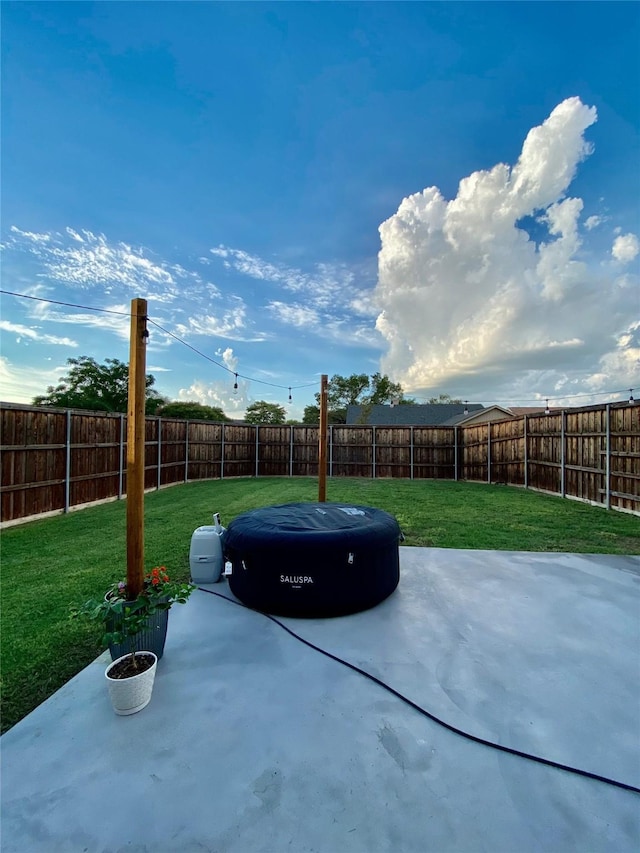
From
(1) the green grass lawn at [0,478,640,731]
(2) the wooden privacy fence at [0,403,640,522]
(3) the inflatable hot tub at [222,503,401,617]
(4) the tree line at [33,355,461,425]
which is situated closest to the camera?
(1) the green grass lawn at [0,478,640,731]

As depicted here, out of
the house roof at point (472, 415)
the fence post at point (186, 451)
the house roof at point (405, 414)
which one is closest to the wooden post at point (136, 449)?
the fence post at point (186, 451)

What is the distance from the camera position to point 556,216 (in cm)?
738

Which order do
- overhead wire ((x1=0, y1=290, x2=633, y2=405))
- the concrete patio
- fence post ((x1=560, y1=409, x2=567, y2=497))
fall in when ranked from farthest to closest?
fence post ((x1=560, y1=409, x2=567, y2=497)) → overhead wire ((x1=0, y1=290, x2=633, y2=405)) → the concrete patio

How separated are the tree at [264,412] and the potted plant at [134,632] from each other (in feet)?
93.5

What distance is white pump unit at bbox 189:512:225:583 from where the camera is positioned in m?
3.18

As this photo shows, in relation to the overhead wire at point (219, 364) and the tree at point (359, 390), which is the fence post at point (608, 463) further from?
the tree at point (359, 390)

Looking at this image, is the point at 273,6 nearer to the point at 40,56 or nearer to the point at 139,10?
the point at 139,10

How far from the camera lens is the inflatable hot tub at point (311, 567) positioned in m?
2.51

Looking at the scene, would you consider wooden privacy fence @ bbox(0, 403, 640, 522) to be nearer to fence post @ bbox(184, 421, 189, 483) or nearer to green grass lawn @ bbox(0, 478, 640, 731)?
fence post @ bbox(184, 421, 189, 483)

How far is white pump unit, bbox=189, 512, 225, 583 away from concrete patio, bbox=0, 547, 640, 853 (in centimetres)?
66

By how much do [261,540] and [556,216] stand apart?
8805 millimetres

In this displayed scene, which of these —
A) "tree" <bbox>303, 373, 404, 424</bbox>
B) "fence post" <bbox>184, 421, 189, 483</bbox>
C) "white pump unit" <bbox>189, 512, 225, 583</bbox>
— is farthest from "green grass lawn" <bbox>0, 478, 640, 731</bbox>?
Result: "tree" <bbox>303, 373, 404, 424</bbox>

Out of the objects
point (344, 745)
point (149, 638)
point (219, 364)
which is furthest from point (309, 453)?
point (344, 745)

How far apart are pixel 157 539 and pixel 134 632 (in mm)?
3069
